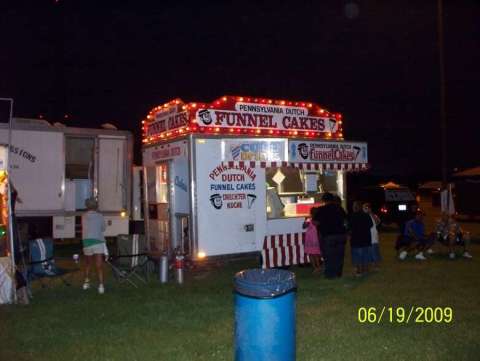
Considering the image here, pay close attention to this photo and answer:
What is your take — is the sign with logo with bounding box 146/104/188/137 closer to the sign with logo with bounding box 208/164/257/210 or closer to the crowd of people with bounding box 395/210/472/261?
the sign with logo with bounding box 208/164/257/210

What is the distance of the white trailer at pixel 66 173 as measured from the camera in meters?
12.9

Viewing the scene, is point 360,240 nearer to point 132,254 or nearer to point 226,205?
point 226,205

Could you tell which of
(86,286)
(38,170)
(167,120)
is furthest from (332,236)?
(38,170)

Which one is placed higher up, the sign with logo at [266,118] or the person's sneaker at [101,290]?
the sign with logo at [266,118]

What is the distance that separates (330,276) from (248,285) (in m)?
5.23

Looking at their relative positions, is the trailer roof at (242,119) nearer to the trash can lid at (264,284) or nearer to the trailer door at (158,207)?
the trailer door at (158,207)

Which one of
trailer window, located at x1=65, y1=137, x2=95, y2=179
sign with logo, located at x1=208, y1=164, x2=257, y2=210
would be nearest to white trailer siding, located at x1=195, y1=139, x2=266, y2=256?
sign with logo, located at x1=208, y1=164, x2=257, y2=210

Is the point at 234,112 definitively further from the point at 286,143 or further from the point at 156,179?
the point at 156,179

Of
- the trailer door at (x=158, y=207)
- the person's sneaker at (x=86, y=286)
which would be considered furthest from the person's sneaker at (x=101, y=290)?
the trailer door at (x=158, y=207)

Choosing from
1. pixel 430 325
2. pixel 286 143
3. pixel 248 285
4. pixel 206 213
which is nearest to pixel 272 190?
pixel 286 143
